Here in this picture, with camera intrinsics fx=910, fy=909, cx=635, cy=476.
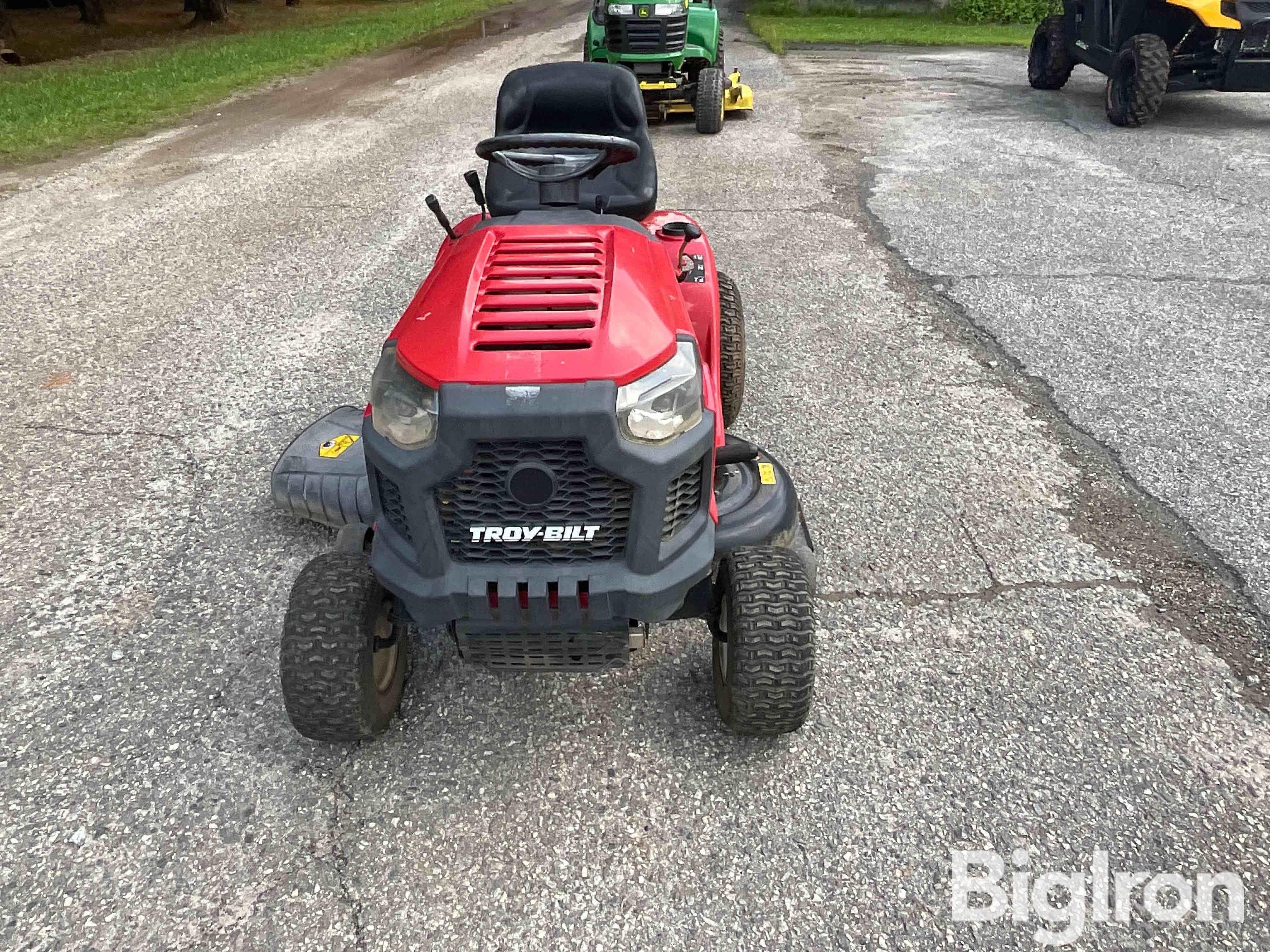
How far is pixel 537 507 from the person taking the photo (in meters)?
1.96

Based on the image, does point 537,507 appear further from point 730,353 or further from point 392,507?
point 730,353

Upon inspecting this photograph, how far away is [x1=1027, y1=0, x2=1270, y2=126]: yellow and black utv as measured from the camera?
28.4ft

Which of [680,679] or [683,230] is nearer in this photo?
[680,679]

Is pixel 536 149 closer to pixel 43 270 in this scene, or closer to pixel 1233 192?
pixel 43 270

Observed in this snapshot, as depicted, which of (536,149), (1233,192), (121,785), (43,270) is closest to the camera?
(121,785)

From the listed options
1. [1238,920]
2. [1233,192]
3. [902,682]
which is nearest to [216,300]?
[902,682]

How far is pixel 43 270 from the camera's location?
19.4 ft

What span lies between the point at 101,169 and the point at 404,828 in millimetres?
8249

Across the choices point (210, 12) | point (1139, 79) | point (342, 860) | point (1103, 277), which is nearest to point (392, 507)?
point (342, 860)

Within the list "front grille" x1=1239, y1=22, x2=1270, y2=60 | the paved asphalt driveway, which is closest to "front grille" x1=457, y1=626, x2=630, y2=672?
the paved asphalt driveway

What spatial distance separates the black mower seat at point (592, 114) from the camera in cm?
375

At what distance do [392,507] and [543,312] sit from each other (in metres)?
0.57

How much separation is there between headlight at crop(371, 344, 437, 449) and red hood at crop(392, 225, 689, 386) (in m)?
0.04

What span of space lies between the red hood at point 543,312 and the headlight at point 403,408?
0.04 m
